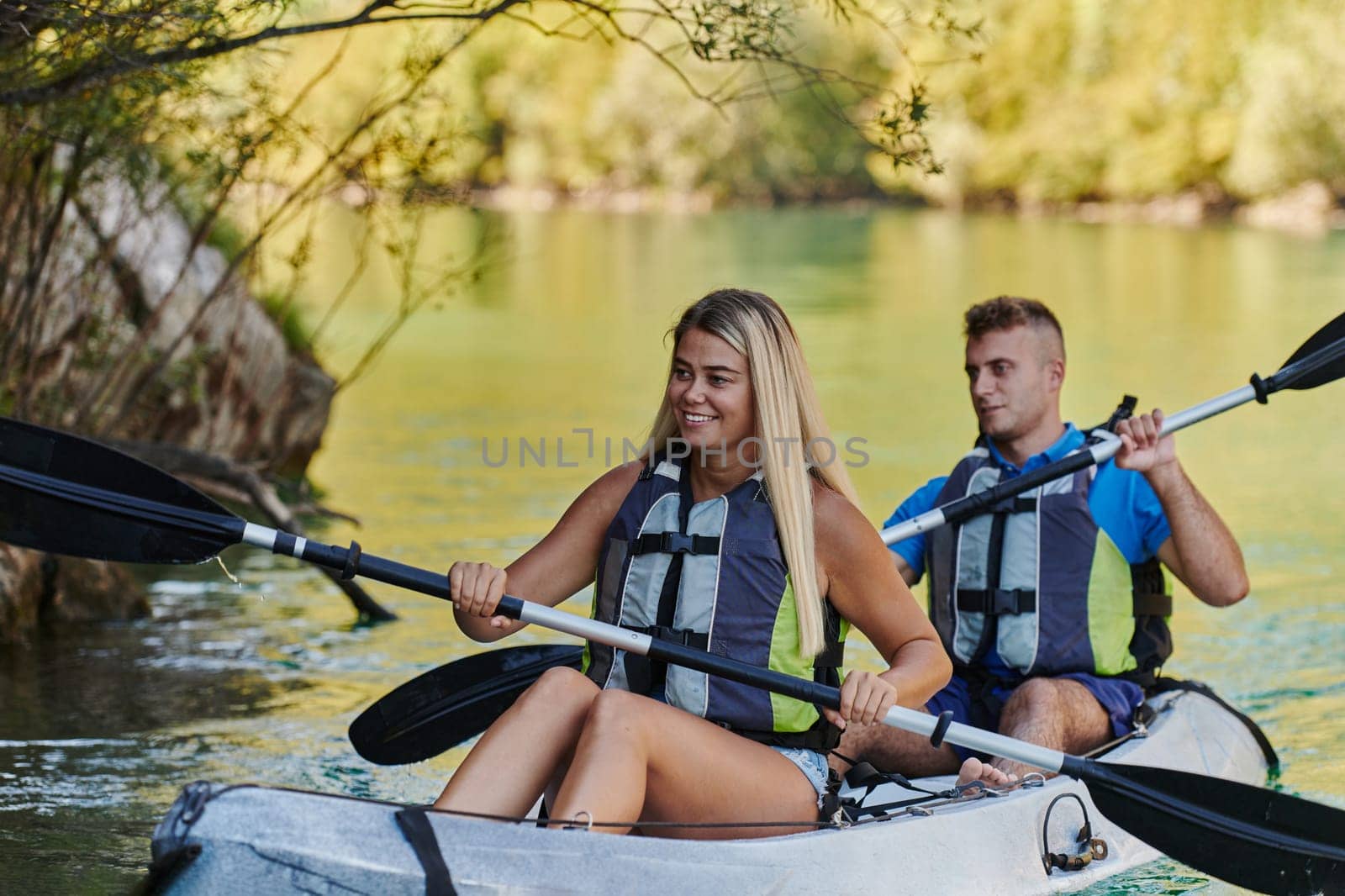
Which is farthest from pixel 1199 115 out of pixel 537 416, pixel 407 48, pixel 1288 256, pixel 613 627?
pixel 613 627

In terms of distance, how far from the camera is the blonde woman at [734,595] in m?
2.94

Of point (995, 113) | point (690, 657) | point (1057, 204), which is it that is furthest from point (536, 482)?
point (995, 113)

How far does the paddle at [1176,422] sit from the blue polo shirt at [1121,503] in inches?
3.2

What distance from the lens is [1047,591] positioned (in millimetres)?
3943

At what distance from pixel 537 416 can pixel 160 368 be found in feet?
19.7

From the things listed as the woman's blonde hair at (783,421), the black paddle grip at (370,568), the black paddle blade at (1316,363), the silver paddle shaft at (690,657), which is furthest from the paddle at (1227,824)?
the black paddle blade at (1316,363)

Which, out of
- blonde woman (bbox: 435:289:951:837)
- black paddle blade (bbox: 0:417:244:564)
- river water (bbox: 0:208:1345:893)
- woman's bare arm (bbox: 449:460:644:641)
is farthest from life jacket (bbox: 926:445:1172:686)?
black paddle blade (bbox: 0:417:244:564)

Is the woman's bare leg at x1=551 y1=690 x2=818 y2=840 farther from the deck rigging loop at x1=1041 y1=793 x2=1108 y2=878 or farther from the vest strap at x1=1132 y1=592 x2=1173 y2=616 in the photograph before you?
the vest strap at x1=1132 y1=592 x2=1173 y2=616

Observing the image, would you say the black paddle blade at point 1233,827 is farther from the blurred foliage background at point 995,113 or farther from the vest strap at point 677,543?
the blurred foliage background at point 995,113

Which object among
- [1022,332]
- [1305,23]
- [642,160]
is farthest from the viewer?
[642,160]

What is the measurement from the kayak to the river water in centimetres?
53

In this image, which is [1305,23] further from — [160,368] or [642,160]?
[160,368]

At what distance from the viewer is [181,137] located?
6.48 meters

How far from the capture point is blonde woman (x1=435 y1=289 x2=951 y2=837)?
2936mm
